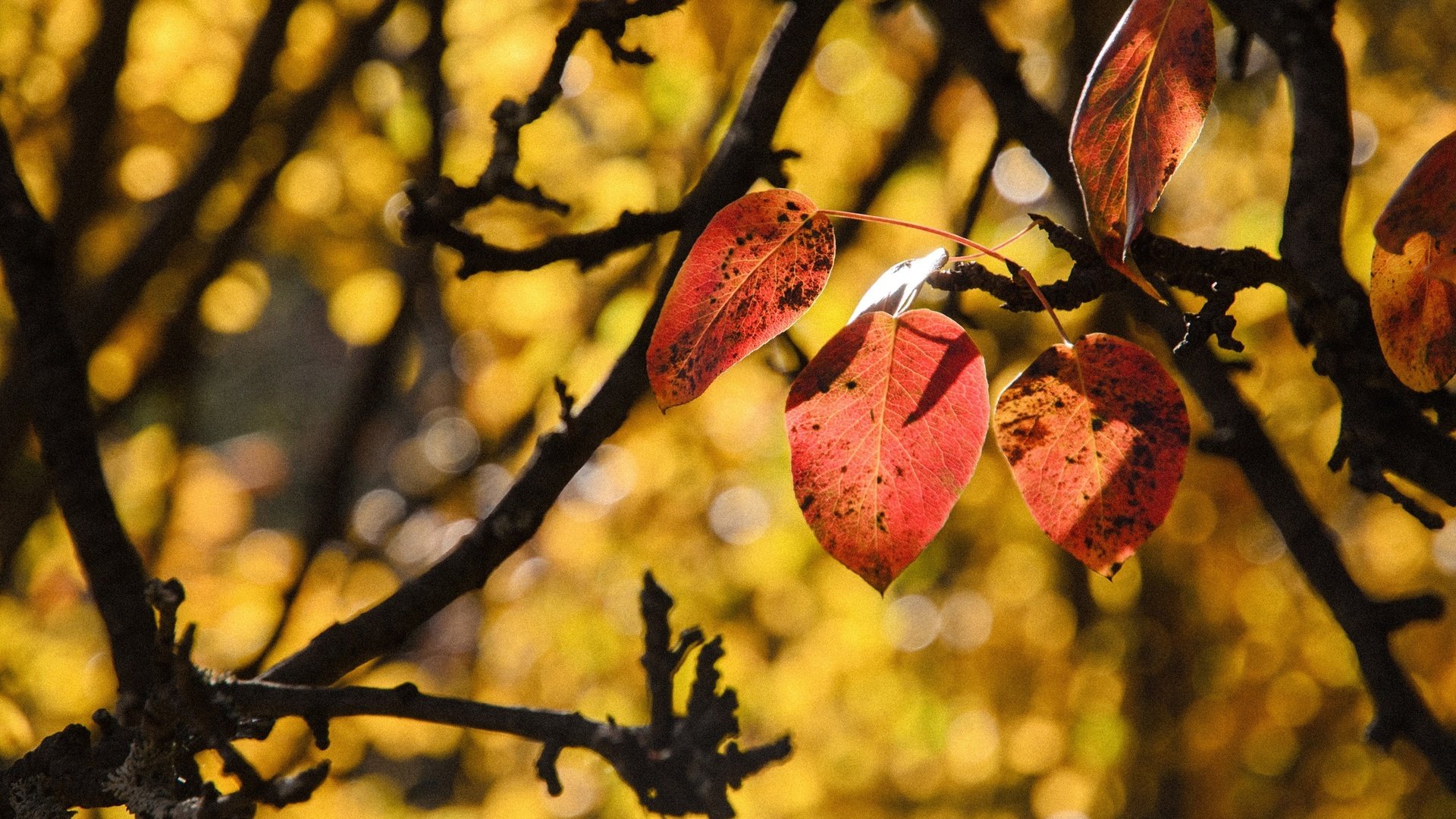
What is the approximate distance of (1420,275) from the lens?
0.36 m

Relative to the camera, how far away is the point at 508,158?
0.46 meters

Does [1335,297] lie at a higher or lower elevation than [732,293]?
lower

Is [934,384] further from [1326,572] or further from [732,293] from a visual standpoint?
[1326,572]

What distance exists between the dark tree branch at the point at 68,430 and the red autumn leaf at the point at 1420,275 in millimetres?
587

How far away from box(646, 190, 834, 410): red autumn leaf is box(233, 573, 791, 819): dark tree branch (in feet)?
0.74

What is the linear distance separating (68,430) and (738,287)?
400 mm

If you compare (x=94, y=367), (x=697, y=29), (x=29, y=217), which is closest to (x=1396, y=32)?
(x=697, y=29)

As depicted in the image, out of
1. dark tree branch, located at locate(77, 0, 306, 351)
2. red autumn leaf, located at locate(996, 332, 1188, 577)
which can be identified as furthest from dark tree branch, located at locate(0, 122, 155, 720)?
dark tree branch, located at locate(77, 0, 306, 351)

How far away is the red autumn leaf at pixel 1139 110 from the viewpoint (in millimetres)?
317

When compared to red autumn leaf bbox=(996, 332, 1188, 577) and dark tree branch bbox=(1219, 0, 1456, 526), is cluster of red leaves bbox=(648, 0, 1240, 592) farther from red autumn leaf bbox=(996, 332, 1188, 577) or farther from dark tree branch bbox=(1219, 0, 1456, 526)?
dark tree branch bbox=(1219, 0, 1456, 526)

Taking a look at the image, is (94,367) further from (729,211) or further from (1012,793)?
(1012,793)

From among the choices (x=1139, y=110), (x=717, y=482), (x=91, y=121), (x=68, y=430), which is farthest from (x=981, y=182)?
(x=91, y=121)

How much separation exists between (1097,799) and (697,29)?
1.40 m

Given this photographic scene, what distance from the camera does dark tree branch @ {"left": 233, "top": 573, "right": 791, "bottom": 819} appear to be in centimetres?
44
